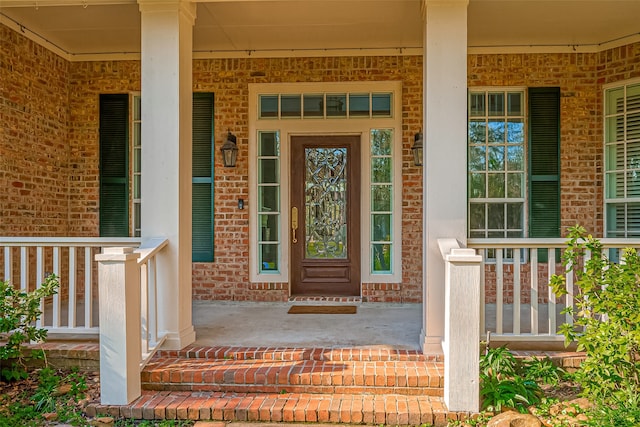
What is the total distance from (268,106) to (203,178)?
3.90ft

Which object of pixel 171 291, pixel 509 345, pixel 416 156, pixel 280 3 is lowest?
pixel 509 345

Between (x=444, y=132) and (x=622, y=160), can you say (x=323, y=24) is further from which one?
(x=622, y=160)

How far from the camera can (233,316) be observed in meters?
5.06

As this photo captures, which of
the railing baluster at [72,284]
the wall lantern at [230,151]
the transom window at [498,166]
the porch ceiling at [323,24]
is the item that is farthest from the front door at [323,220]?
the railing baluster at [72,284]

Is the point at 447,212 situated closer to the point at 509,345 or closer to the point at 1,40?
the point at 509,345

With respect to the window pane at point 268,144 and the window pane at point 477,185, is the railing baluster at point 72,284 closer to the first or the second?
the window pane at point 268,144

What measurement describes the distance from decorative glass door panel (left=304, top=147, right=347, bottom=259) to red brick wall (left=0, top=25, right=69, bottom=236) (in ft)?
9.78

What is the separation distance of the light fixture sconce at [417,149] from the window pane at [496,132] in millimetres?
874

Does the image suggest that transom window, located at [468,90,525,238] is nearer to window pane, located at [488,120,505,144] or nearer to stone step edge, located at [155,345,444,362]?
window pane, located at [488,120,505,144]

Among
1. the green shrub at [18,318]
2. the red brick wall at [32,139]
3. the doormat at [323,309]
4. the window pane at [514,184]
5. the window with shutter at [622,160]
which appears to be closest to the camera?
the green shrub at [18,318]

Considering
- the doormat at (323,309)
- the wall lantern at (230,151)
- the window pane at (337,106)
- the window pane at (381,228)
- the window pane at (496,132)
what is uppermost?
the window pane at (337,106)

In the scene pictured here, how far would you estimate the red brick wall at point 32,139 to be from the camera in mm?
4961

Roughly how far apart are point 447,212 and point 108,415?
9.23ft

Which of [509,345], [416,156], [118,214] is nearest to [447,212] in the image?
[509,345]
